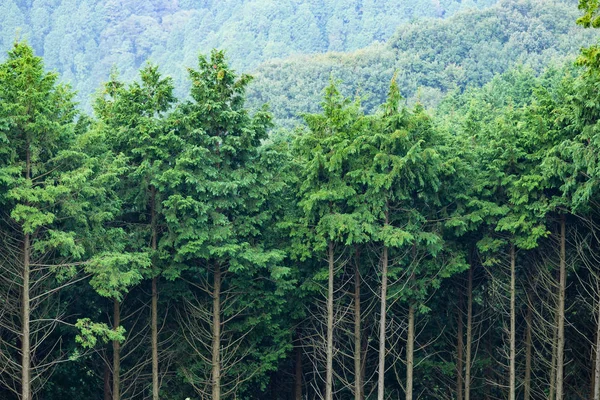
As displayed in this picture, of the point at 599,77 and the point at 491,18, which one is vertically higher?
the point at 491,18

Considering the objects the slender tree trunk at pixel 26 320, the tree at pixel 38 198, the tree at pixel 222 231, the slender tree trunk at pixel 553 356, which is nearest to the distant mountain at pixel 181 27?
the tree at pixel 222 231

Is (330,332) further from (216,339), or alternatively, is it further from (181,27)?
(181,27)

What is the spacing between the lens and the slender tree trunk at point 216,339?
20.6m

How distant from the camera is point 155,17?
18775 cm

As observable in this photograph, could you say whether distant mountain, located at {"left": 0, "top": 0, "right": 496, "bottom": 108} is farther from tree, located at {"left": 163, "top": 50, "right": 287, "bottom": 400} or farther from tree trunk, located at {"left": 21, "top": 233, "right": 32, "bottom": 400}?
tree trunk, located at {"left": 21, "top": 233, "right": 32, "bottom": 400}

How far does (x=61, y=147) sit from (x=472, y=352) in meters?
14.2

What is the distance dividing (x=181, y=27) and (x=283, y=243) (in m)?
159

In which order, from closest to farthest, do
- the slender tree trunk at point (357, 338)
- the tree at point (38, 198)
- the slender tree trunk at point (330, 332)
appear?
the tree at point (38, 198)
the slender tree trunk at point (330, 332)
the slender tree trunk at point (357, 338)

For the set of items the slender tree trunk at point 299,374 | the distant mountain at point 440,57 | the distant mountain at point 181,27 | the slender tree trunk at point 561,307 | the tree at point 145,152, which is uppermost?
the distant mountain at point 181,27

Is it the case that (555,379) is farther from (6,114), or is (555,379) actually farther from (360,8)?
(360,8)

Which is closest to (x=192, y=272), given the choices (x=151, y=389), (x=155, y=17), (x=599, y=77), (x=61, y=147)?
(x=151, y=389)

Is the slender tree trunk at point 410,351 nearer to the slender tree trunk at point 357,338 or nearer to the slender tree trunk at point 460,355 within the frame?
the slender tree trunk at point 357,338

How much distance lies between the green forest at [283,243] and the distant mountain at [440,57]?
195 feet

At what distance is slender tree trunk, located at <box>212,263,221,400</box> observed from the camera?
67.6 feet
